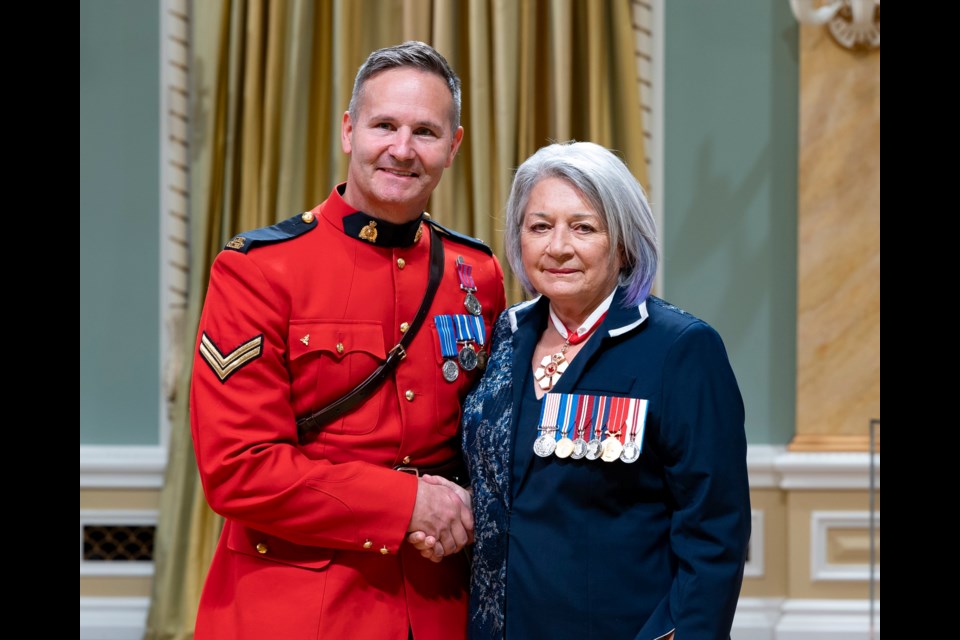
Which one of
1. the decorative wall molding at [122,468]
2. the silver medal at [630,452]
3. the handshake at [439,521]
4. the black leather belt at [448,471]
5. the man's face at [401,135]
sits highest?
the man's face at [401,135]

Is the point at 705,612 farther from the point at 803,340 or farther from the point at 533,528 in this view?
the point at 803,340

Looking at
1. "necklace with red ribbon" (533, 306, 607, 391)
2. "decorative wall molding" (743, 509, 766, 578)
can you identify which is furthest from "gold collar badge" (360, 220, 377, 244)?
"decorative wall molding" (743, 509, 766, 578)

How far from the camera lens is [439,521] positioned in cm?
185

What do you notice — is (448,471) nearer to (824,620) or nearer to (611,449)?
(611,449)

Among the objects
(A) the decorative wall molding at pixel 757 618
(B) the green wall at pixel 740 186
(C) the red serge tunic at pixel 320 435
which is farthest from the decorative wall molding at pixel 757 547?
(C) the red serge tunic at pixel 320 435

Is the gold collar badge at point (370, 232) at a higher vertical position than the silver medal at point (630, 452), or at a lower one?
higher

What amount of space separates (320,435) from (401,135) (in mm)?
578

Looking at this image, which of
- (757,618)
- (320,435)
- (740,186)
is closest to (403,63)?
(320,435)

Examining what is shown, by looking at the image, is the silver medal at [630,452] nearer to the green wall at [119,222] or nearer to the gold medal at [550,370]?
the gold medal at [550,370]

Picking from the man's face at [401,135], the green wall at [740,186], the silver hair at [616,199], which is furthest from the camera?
the green wall at [740,186]

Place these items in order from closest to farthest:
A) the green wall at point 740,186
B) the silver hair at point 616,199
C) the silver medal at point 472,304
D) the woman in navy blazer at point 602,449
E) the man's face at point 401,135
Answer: the woman in navy blazer at point 602,449 < the silver hair at point 616,199 < the man's face at point 401,135 < the silver medal at point 472,304 < the green wall at point 740,186

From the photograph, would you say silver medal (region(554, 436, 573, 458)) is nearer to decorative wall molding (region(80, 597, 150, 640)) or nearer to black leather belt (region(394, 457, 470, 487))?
black leather belt (region(394, 457, 470, 487))

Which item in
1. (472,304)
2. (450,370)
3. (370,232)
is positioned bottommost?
(450,370)

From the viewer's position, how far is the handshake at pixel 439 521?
6.06ft
